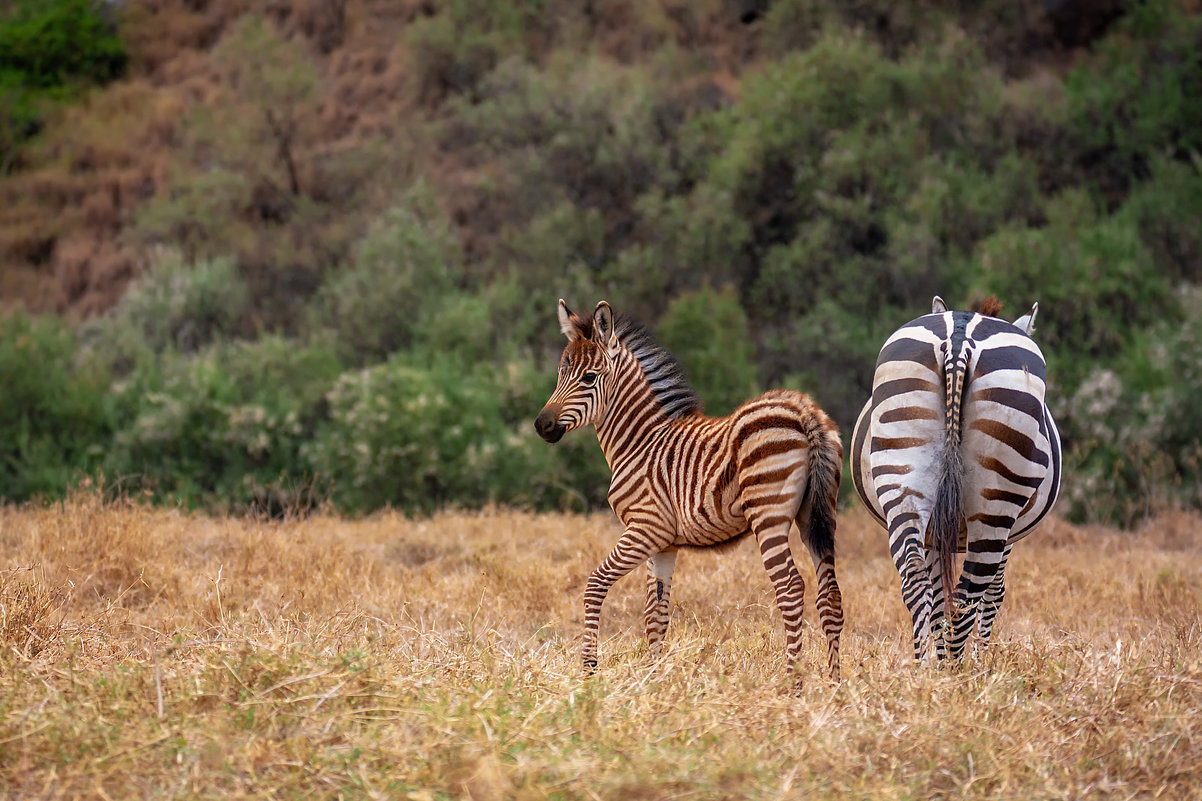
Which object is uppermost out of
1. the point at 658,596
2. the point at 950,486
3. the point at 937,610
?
the point at 950,486

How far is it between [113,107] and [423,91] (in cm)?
1026

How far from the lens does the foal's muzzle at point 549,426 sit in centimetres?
617

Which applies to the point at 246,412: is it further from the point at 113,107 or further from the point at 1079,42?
the point at 1079,42

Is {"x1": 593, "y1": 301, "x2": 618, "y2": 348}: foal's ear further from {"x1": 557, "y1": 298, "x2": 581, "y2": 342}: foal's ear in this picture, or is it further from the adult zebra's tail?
the adult zebra's tail

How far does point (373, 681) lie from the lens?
4.11 m

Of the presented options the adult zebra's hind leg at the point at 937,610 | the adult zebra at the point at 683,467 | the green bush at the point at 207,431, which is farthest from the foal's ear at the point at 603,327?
the green bush at the point at 207,431

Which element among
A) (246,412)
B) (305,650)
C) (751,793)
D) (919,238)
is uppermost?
(751,793)

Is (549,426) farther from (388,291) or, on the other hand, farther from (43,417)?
(388,291)

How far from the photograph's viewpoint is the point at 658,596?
20.1 feet

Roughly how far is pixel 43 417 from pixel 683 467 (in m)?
17.0

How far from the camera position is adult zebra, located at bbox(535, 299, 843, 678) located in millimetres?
5430

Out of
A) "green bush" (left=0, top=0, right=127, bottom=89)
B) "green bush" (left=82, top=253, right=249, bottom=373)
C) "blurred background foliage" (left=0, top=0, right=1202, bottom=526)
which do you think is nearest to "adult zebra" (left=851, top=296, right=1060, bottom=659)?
"blurred background foliage" (left=0, top=0, right=1202, bottom=526)

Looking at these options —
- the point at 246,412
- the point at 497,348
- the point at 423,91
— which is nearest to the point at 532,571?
the point at 246,412

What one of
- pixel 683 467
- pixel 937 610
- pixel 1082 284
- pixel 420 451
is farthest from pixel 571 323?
pixel 1082 284
